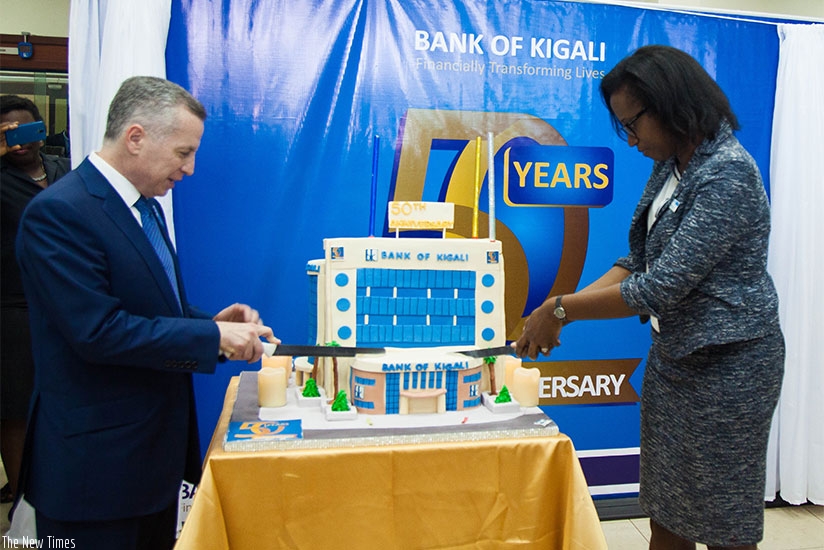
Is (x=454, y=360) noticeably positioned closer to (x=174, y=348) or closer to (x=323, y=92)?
(x=174, y=348)

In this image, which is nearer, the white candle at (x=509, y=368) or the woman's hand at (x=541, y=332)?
the woman's hand at (x=541, y=332)

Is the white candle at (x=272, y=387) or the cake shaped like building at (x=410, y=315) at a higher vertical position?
the cake shaped like building at (x=410, y=315)

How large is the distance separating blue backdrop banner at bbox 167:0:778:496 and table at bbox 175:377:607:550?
1251 mm

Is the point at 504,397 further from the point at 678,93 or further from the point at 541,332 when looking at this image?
the point at 678,93

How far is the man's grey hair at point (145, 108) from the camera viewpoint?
4.77 ft

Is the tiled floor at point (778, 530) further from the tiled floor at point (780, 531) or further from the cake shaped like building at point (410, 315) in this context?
the cake shaped like building at point (410, 315)

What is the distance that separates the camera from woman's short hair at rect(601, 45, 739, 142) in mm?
1514

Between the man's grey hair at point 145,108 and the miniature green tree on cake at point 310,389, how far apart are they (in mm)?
759

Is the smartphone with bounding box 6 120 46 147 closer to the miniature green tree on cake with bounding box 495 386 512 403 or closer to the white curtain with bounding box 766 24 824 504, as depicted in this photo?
the miniature green tree on cake with bounding box 495 386 512 403

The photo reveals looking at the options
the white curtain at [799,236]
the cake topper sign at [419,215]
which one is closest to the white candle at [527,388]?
the cake topper sign at [419,215]

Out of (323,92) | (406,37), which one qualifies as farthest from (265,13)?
(406,37)

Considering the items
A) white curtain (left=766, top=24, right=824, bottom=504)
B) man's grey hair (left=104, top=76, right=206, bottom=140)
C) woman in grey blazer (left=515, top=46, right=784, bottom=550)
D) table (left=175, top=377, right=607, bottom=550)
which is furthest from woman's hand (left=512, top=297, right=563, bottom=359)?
white curtain (left=766, top=24, right=824, bottom=504)

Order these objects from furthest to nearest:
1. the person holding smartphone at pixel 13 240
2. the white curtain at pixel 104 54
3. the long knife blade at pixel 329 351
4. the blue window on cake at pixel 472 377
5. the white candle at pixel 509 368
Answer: the person holding smartphone at pixel 13 240
the white curtain at pixel 104 54
the white candle at pixel 509 368
the blue window on cake at pixel 472 377
the long knife blade at pixel 329 351

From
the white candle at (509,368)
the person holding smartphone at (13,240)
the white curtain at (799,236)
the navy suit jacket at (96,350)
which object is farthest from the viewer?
the white curtain at (799,236)
